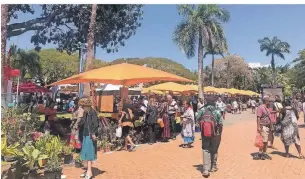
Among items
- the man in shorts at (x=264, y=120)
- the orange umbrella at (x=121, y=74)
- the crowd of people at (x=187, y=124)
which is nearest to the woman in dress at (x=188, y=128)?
the crowd of people at (x=187, y=124)

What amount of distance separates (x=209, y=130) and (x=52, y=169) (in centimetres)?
257

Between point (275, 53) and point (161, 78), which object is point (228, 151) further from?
point (275, 53)

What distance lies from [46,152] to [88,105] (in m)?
0.96

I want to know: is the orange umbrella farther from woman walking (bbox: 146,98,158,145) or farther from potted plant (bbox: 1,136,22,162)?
potted plant (bbox: 1,136,22,162)

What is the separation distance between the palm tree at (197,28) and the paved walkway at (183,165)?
16459 mm

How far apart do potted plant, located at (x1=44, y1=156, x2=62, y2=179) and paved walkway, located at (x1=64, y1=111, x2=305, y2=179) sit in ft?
1.98

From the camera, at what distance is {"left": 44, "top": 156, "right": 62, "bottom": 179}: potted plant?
5488mm

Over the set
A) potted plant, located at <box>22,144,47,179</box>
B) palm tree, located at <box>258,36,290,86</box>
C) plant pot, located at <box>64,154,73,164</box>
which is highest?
palm tree, located at <box>258,36,290,86</box>

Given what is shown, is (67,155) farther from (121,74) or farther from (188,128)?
(188,128)

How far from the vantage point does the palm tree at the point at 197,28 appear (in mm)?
25453

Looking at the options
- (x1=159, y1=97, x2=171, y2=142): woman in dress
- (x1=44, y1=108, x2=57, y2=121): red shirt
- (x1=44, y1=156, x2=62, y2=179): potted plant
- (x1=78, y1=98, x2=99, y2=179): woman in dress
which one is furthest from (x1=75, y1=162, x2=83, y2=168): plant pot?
(x1=159, y1=97, x2=171, y2=142): woman in dress

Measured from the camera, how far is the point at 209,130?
6191mm

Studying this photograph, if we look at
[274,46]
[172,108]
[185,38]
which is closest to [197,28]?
[185,38]

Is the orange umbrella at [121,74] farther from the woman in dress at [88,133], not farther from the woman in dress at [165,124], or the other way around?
the woman in dress at [88,133]
